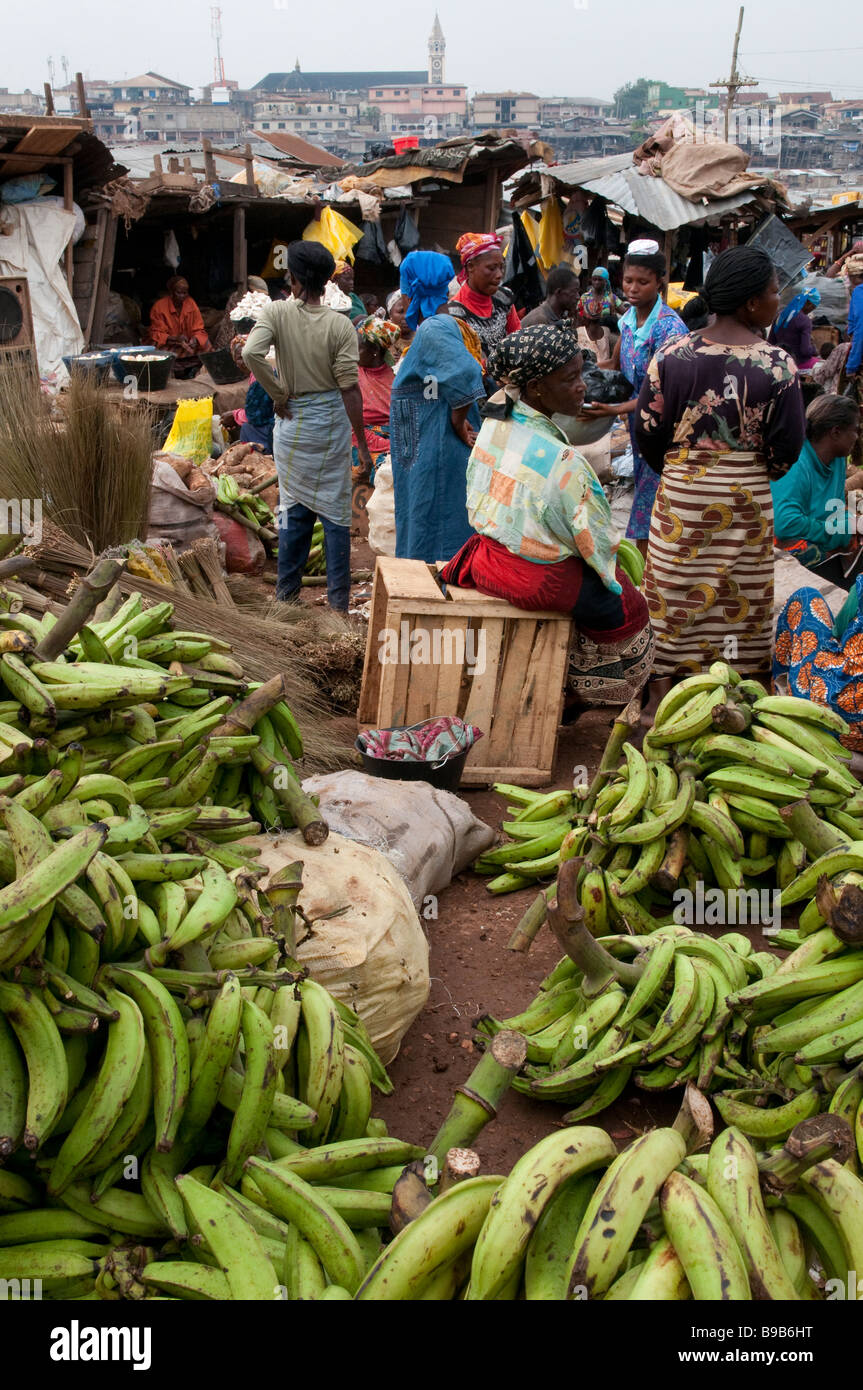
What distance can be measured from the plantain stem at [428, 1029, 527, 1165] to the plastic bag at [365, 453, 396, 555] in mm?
5507

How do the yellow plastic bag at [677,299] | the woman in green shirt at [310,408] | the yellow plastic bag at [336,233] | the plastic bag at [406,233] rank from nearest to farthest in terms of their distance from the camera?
1. the woman in green shirt at [310,408]
2. the yellow plastic bag at [677,299]
3. the yellow plastic bag at [336,233]
4. the plastic bag at [406,233]

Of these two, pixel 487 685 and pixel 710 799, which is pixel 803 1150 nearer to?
pixel 710 799

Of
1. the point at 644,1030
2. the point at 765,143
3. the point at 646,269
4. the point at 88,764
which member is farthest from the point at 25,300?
the point at 765,143

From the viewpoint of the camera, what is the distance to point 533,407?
393cm

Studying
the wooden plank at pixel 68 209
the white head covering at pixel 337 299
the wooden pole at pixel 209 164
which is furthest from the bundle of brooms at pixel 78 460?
the wooden pole at pixel 209 164

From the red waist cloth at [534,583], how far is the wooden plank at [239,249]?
11.0 metres

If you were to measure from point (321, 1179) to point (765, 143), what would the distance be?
80.0 meters

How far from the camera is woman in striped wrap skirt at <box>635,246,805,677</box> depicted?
4.00 m

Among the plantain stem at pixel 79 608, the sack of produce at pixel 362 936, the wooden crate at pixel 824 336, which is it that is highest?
the wooden crate at pixel 824 336

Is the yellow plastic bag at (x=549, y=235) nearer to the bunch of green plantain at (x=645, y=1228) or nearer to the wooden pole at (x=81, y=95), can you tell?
the wooden pole at (x=81, y=95)

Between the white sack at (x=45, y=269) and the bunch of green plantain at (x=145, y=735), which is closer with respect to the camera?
the bunch of green plantain at (x=145, y=735)

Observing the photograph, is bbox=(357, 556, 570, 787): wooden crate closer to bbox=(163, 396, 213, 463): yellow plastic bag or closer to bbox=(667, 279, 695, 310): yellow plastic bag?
bbox=(163, 396, 213, 463): yellow plastic bag

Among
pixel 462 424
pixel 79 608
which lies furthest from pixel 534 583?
pixel 79 608

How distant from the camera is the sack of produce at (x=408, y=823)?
3178 mm
